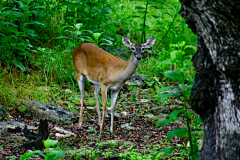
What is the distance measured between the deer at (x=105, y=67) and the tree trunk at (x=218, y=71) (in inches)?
101

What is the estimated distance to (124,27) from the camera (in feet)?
33.0

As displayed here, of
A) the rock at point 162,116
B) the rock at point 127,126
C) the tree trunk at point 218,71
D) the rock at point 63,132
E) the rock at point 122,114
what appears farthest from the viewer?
the rock at point 122,114

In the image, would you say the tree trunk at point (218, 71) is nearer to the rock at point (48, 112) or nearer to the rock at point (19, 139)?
the rock at point (19, 139)

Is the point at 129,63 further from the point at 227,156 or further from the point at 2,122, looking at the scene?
the point at 227,156

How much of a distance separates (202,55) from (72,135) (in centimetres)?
274

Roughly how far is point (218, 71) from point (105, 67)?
3.41 metres

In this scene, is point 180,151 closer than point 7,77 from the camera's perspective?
Yes

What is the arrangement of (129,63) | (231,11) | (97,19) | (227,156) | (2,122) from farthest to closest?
(97,19) → (129,63) → (2,122) → (227,156) → (231,11)

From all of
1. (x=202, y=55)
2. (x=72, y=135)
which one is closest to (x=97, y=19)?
(x=72, y=135)

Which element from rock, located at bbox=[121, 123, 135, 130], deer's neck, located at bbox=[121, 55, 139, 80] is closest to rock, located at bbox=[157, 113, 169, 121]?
rock, located at bbox=[121, 123, 135, 130]

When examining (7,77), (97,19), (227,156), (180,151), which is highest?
(97,19)

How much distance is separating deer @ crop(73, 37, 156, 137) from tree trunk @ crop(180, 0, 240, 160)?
2568mm

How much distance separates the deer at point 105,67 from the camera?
19.2 feet

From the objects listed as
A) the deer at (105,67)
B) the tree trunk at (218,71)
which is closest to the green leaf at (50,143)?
the tree trunk at (218,71)
